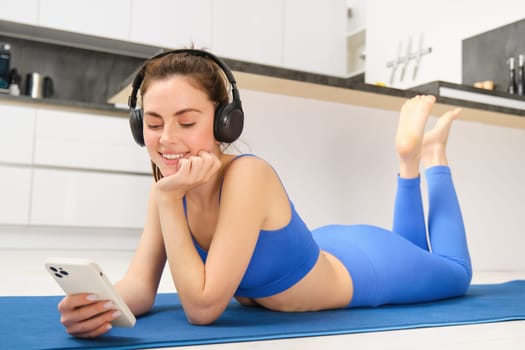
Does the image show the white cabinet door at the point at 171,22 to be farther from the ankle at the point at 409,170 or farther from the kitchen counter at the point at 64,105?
the ankle at the point at 409,170

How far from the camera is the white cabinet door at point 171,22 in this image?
4.41 meters

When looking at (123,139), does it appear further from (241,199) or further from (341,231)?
(241,199)

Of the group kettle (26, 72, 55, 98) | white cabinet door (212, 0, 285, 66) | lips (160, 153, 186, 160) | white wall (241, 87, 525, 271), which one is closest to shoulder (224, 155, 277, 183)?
lips (160, 153, 186, 160)

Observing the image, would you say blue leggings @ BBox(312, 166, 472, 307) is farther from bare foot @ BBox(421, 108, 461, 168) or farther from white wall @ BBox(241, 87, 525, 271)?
white wall @ BBox(241, 87, 525, 271)

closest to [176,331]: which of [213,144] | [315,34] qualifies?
[213,144]

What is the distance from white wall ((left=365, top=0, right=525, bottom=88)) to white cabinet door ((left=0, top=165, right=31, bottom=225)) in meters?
3.09

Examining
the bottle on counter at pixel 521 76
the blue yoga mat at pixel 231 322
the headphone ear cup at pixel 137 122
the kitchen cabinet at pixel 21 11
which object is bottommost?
the blue yoga mat at pixel 231 322

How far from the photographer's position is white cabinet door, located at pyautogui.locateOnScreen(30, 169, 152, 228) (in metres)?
3.51

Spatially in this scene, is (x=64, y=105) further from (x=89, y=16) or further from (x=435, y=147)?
(x=435, y=147)

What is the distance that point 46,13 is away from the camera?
13.5 feet

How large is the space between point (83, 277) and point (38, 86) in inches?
151

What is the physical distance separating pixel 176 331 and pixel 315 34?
15.0ft

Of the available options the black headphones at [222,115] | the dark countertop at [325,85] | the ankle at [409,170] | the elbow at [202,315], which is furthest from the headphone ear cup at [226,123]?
the dark countertop at [325,85]

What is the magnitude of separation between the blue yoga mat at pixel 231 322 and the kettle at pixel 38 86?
127 inches
